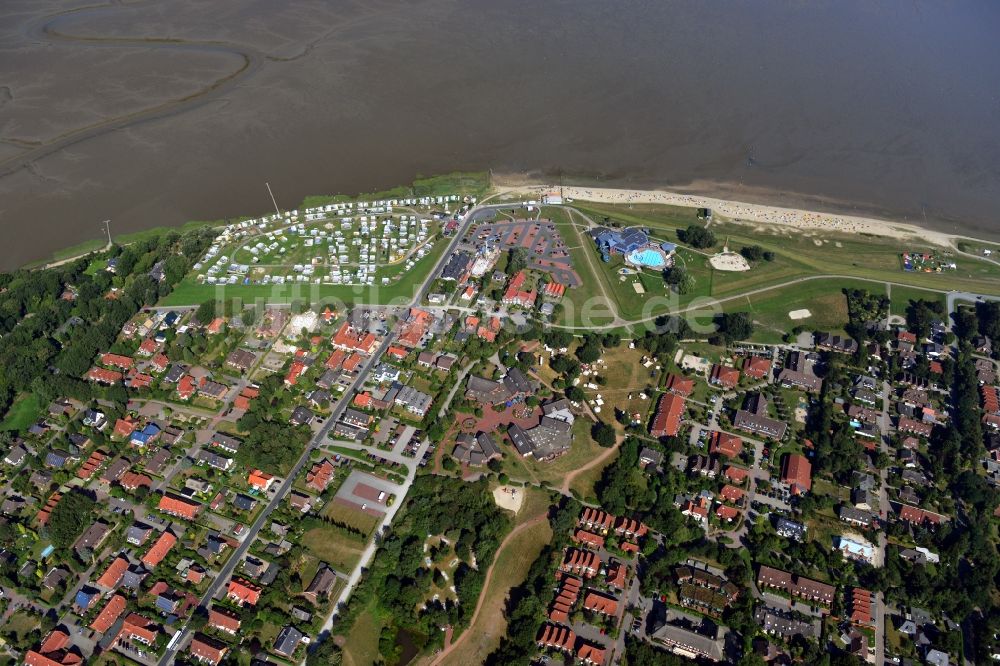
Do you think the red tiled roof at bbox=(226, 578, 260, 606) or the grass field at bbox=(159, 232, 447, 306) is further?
the grass field at bbox=(159, 232, 447, 306)

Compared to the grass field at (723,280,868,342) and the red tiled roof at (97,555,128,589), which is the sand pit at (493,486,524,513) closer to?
the red tiled roof at (97,555,128,589)

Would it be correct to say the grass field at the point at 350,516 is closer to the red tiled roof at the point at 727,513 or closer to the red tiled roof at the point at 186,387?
the red tiled roof at the point at 186,387

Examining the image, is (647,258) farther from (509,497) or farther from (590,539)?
(590,539)

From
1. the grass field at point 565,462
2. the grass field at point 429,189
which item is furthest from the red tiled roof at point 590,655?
the grass field at point 429,189

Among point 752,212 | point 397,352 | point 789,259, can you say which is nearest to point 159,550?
point 397,352

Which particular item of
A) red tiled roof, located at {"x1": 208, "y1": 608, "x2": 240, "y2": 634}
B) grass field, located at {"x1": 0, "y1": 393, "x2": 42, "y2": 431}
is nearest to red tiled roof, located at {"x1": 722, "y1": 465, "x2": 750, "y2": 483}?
red tiled roof, located at {"x1": 208, "y1": 608, "x2": 240, "y2": 634}

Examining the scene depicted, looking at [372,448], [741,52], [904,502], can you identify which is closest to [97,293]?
[372,448]
